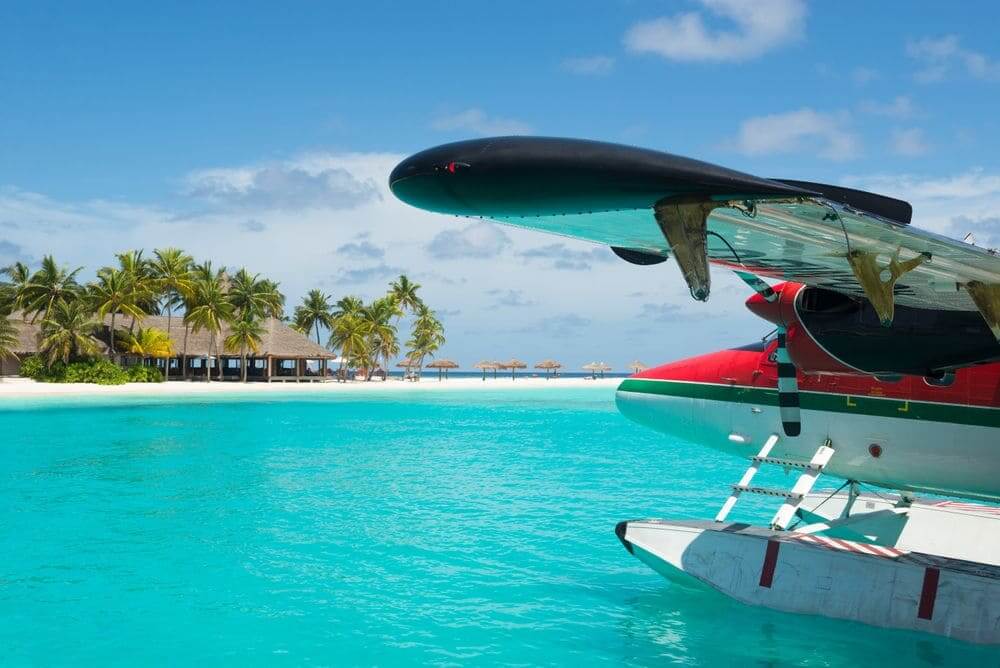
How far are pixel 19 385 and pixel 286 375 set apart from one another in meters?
25.1

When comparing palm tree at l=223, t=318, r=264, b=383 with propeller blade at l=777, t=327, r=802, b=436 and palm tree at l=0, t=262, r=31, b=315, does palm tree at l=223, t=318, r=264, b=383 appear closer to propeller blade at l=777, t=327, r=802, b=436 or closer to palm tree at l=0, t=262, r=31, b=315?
palm tree at l=0, t=262, r=31, b=315

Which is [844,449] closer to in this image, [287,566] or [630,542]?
[630,542]

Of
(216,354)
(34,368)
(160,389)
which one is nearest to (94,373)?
(34,368)

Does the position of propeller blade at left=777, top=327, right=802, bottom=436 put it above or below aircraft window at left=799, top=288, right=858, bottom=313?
below

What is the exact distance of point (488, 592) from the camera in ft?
29.6

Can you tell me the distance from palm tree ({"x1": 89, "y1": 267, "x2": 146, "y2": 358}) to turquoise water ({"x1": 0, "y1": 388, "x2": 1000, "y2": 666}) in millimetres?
34858

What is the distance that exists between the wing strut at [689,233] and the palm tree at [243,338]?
200ft

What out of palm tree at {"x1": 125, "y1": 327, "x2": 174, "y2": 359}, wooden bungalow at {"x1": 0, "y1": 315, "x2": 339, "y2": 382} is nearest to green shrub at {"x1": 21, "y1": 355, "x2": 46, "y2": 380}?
wooden bungalow at {"x1": 0, "y1": 315, "x2": 339, "y2": 382}

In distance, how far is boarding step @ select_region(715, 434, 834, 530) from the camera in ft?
27.8

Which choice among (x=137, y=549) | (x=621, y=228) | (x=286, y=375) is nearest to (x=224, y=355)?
(x=286, y=375)

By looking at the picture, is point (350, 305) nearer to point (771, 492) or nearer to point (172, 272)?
point (172, 272)

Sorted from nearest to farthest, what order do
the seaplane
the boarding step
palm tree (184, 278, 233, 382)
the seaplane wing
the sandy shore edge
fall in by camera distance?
the seaplane wing, the seaplane, the boarding step, the sandy shore edge, palm tree (184, 278, 233, 382)

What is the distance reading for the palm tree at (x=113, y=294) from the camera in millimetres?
53950

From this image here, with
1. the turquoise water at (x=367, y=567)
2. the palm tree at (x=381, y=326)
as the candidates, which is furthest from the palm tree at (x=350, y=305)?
the turquoise water at (x=367, y=567)
